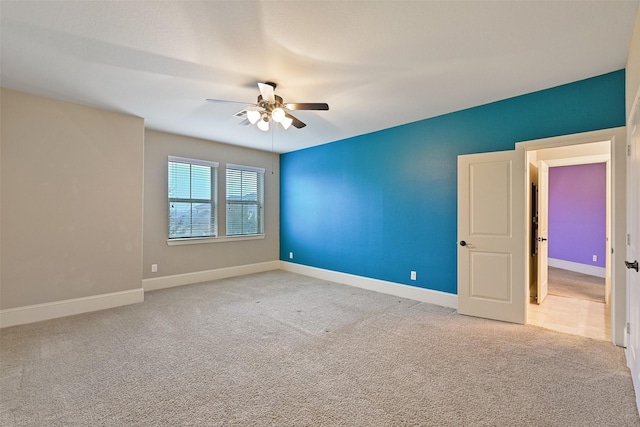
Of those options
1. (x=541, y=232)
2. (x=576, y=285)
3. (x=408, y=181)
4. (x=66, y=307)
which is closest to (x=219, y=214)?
(x=66, y=307)

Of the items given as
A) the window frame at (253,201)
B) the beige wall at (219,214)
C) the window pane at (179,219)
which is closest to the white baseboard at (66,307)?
the beige wall at (219,214)

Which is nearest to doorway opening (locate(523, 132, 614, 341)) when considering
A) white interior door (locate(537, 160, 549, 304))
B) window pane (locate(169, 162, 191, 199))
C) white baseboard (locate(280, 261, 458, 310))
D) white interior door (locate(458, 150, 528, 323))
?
white interior door (locate(537, 160, 549, 304))

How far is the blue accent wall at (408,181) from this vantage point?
3139 mm

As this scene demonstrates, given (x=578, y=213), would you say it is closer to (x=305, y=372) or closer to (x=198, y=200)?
(x=305, y=372)

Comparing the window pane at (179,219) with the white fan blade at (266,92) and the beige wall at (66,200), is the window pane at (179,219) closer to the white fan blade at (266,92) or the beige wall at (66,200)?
the beige wall at (66,200)

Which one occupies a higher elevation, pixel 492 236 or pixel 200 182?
pixel 200 182

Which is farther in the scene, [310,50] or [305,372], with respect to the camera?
[310,50]

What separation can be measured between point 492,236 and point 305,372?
2.65 metres

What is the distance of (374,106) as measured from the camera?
3.75 meters

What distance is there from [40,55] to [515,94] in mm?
4716

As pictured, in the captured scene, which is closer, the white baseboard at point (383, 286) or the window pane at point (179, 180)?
the white baseboard at point (383, 286)

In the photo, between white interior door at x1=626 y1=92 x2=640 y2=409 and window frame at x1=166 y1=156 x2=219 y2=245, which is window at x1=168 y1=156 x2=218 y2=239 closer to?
window frame at x1=166 y1=156 x2=219 y2=245

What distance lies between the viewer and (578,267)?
20.5 feet

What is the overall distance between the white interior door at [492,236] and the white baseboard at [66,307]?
4.45 meters
